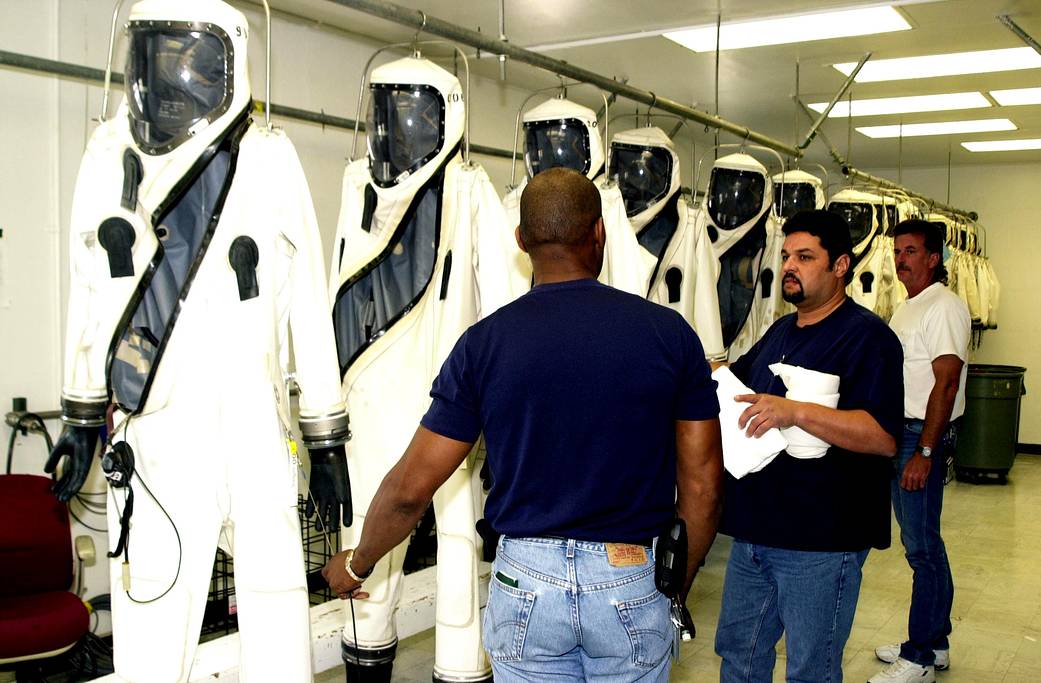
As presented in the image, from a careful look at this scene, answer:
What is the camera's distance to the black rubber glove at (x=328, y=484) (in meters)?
2.77

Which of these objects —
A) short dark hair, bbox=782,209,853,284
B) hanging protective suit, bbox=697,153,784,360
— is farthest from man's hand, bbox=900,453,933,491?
short dark hair, bbox=782,209,853,284

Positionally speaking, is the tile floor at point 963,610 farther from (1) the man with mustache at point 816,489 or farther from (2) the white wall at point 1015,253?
(2) the white wall at point 1015,253

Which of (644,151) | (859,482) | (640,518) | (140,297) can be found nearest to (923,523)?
(859,482)

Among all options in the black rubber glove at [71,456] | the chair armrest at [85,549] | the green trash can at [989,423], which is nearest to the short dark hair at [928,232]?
the black rubber glove at [71,456]

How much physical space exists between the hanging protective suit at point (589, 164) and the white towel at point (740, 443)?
1175 millimetres

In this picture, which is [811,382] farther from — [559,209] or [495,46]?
[495,46]

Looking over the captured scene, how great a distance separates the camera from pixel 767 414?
8.75 ft

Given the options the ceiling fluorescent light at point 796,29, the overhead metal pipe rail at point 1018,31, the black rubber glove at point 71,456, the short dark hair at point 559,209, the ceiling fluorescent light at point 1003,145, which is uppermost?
the ceiling fluorescent light at point 1003,145

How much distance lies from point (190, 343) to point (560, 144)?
72.9 inches

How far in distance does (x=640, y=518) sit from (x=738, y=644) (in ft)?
3.69

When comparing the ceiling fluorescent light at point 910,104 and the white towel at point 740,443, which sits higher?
the ceiling fluorescent light at point 910,104

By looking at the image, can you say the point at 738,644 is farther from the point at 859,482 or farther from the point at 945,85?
the point at 945,85

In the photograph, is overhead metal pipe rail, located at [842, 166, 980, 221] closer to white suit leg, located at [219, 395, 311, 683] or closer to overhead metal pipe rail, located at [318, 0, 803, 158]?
overhead metal pipe rail, located at [318, 0, 803, 158]

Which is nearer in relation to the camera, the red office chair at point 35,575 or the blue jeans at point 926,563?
the red office chair at point 35,575
